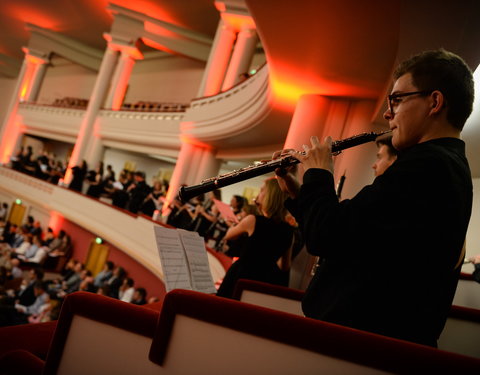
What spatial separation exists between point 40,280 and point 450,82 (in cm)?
826

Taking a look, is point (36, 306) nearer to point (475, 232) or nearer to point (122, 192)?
point (122, 192)

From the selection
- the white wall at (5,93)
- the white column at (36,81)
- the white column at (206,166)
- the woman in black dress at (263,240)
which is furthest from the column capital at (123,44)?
the woman in black dress at (263,240)

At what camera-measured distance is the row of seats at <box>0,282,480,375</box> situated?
89 cm

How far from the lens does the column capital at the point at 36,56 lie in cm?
1909

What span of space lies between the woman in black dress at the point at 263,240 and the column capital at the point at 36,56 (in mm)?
19896

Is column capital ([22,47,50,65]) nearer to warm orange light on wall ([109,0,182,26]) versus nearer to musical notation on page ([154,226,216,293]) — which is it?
warm orange light on wall ([109,0,182,26])

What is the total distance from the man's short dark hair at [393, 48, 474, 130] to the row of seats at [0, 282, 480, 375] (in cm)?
77

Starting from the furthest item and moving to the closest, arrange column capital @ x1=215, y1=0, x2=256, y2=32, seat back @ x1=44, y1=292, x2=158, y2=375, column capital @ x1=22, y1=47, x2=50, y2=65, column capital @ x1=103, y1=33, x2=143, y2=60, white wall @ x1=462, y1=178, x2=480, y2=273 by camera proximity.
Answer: column capital @ x1=22, y1=47, x2=50, y2=65, column capital @ x1=103, y1=33, x2=143, y2=60, column capital @ x1=215, y1=0, x2=256, y2=32, white wall @ x1=462, y1=178, x2=480, y2=273, seat back @ x1=44, y1=292, x2=158, y2=375

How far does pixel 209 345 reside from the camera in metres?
1.07

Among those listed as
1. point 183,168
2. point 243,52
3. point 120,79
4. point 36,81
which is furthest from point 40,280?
point 36,81

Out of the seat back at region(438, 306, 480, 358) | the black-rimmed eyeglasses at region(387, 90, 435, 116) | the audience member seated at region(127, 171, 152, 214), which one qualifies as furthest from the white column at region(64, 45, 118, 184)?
the black-rimmed eyeglasses at region(387, 90, 435, 116)

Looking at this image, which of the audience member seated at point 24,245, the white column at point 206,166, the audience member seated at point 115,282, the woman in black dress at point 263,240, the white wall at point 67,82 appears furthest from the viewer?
the white wall at point 67,82

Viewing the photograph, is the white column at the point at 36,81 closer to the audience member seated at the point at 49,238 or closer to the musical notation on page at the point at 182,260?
the audience member seated at the point at 49,238

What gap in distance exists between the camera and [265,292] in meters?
2.24
